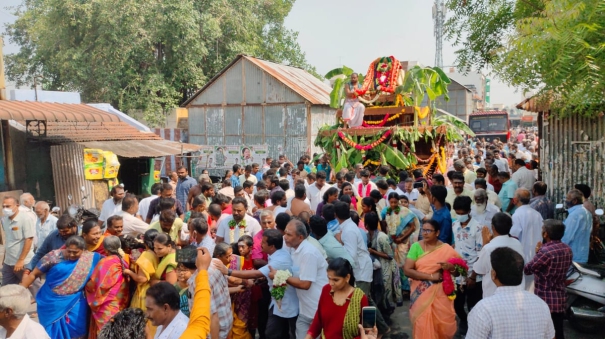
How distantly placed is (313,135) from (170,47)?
9268 millimetres

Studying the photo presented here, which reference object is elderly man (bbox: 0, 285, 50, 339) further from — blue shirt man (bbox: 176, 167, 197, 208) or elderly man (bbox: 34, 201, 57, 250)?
blue shirt man (bbox: 176, 167, 197, 208)

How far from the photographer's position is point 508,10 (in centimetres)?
984

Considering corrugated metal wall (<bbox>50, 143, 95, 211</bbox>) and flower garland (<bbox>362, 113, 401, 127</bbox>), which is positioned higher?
flower garland (<bbox>362, 113, 401, 127</bbox>)

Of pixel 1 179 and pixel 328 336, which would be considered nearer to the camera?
pixel 328 336

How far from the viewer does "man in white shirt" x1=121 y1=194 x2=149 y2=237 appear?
6.48 metres

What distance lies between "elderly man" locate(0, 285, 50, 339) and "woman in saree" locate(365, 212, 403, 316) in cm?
390

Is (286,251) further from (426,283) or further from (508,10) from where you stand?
(508,10)

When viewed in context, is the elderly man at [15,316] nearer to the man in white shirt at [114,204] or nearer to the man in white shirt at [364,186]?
the man in white shirt at [114,204]

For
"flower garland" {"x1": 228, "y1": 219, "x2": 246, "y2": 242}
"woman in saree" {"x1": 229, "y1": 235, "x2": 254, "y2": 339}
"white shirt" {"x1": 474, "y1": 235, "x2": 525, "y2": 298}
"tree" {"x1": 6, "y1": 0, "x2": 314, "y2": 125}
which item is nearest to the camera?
"white shirt" {"x1": 474, "y1": 235, "x2": 525, "y2": 298}

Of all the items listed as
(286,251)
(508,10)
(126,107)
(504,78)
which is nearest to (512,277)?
(286,251)

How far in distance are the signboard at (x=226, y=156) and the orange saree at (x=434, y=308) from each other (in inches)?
576

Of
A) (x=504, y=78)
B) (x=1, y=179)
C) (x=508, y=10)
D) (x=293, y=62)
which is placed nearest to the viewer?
(x=504, y=78)

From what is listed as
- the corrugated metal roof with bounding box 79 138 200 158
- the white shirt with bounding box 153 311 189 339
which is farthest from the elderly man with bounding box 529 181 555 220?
the corrugated metal roof with bounding box 79 138 200 158

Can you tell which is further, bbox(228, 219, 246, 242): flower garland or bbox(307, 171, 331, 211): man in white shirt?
bbox(307, 171, 331, 211): man in white shirt
